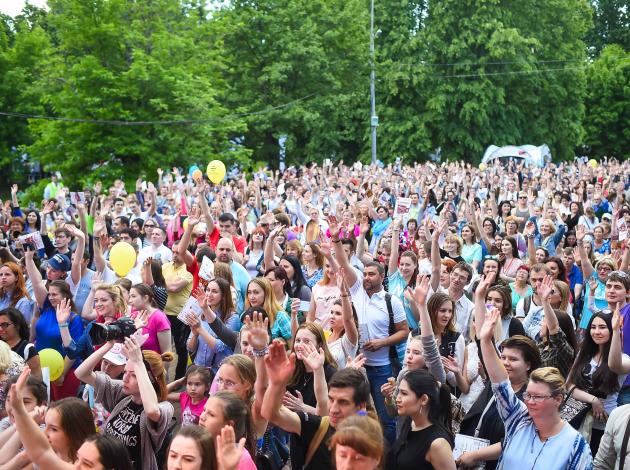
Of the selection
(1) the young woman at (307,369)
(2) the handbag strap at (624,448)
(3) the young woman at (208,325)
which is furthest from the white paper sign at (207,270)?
(2) the handbag strap at (624,448)

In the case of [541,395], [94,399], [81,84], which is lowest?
[94,399]

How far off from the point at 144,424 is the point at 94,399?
963 mm

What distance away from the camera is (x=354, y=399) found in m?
5.11

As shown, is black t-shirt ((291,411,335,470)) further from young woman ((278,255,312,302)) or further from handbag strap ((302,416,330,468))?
young woman ((278,255,312,302))

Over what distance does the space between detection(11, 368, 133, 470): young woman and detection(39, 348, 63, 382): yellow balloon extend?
7.42ft

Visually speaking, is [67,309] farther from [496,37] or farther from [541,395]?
[496,37]

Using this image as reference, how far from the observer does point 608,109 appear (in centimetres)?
5344

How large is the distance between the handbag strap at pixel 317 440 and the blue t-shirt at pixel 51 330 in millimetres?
3289

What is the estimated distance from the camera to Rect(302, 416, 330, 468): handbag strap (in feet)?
16.4

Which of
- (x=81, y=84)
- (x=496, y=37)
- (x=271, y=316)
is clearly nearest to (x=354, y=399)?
(x=271, y=316)

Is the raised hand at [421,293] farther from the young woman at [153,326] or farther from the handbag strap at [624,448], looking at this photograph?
the young woman at [153,326]

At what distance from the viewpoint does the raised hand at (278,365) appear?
4.87 metres

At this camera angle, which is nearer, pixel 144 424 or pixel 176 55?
pixel 144 424

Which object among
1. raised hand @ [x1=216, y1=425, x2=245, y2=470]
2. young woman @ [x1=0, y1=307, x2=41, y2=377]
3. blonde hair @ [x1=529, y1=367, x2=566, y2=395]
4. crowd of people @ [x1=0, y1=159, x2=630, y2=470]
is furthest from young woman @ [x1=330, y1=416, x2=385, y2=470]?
young woman @ [x1=0, y1=307, x2=41, y2=377]
